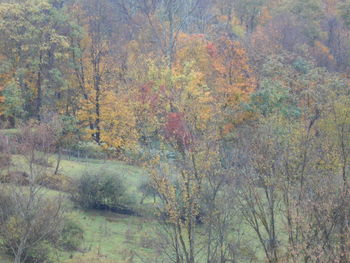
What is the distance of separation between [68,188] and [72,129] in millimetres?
11766

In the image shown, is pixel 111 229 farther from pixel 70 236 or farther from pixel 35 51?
pixel 35 51

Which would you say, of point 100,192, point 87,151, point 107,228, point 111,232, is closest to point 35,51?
point 87,151

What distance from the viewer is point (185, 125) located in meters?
20.6

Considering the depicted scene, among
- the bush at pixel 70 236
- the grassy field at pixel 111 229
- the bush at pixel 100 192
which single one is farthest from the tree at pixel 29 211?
the bush at pixel 100 192

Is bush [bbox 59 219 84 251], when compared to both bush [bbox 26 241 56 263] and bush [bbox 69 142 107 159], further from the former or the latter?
bush [bbox 69 142 107 159]

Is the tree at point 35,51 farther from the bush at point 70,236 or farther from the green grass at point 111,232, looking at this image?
the bush at point 70,236

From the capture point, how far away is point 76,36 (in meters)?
46.8

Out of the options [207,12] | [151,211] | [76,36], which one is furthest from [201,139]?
[207,12]

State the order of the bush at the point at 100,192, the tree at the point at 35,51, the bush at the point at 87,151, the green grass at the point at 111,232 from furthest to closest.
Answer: the tree at the point at 35,51 → the bush at the point at 87,151 → the bush at the point at 100,192 → the green grass at the point at 111,232

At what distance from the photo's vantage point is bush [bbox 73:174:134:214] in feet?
94.8

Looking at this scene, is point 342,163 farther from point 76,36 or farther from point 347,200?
point 76,36

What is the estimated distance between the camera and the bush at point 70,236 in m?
22.9

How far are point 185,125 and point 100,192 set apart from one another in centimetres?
1087

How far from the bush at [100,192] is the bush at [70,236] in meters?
4.99
